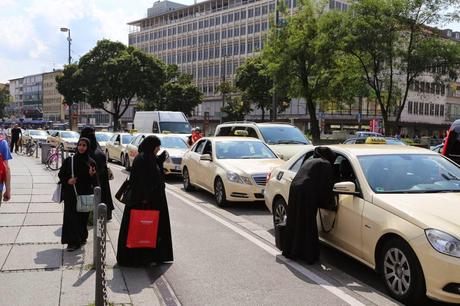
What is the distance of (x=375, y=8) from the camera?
31859 mm

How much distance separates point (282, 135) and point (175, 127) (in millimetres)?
14263

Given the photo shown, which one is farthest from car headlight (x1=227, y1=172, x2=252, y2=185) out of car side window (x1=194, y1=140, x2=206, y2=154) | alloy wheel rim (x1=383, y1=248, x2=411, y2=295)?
alloy wheel rim (x1=383, y1=248, x2=411, y2=295)

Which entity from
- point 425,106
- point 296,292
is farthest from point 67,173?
point 425,106

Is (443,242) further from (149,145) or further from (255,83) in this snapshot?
(255,83)

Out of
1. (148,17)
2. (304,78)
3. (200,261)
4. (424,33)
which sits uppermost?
(148,17)

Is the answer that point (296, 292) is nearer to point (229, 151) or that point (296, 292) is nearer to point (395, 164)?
point (395, 164)

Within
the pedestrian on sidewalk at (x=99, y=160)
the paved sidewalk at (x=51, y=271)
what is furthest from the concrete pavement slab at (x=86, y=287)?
the pedestrian on sidewalk at (x=99, y=160)

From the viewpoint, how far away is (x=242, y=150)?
40.3 ft

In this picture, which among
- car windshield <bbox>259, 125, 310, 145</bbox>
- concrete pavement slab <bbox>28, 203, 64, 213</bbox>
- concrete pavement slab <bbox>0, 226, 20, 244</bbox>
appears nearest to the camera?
concrete pavement slab <bbox>0, 226, 20, 244</bbox>

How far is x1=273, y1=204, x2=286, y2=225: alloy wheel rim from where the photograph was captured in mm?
7816

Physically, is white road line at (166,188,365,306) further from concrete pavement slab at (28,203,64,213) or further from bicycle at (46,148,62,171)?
bicycle at (46,148,62,171)

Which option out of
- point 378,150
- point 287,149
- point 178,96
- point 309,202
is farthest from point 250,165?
point 178,96

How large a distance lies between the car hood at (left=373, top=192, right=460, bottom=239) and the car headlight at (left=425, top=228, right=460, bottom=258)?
5 cm

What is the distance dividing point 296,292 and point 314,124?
34086 mm
